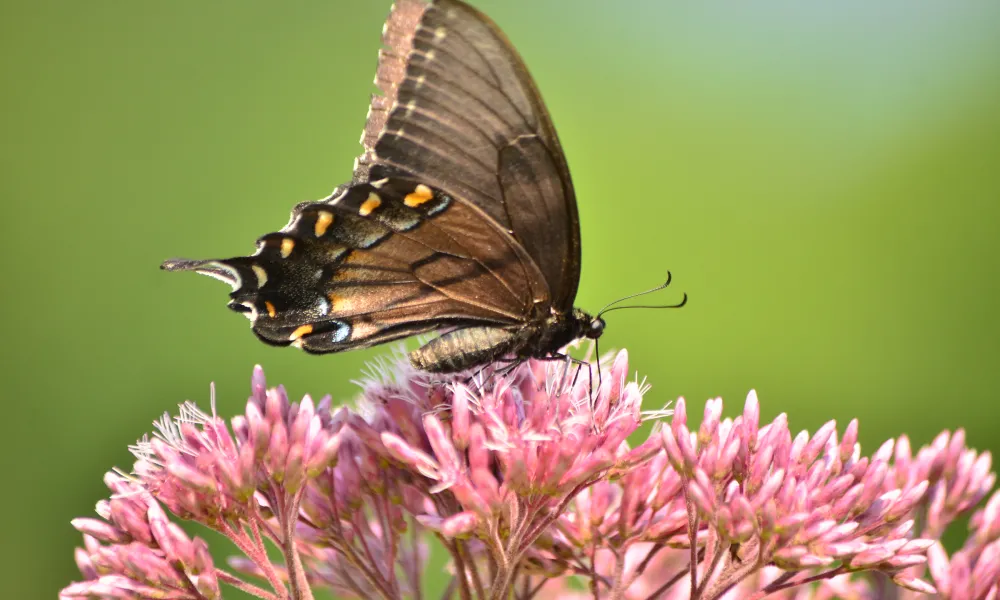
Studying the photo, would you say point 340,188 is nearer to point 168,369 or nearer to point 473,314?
point 473,314

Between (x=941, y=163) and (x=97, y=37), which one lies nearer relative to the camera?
(x=941, y=163)

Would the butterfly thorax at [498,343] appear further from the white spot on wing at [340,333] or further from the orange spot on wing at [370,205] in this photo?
the orange spot on wing at [370,205]

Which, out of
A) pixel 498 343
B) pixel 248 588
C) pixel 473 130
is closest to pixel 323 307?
pixel 498 343

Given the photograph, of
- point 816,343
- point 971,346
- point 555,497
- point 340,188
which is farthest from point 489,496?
point 971,346

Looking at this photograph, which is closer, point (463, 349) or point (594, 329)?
point (463, 349)

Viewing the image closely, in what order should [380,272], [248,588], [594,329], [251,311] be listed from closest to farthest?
[248,588]
[251,311]
[380,272]
[594,329]

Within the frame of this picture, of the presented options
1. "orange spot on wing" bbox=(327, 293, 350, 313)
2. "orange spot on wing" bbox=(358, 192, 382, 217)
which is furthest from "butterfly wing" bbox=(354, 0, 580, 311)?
"orange spot on wing" bbox=(327, 293, 350, 313)

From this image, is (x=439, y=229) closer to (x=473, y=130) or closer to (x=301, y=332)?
(x=473, y=130)
